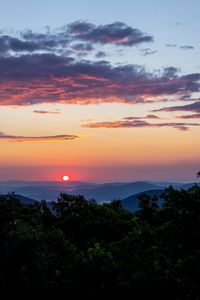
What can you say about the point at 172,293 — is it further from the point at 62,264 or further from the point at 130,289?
the point at 62,264

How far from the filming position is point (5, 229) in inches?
1228

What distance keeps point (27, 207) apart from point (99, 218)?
1461cm

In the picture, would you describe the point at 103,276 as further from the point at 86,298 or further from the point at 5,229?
the point at 5,229

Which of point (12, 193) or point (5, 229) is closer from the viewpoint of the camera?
point (5, 229)

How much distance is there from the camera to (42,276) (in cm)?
2931

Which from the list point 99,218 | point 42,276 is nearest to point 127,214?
point 99,218

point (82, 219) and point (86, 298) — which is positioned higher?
point (82, 219)

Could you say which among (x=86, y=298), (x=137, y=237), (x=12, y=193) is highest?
(x=12, y=193)

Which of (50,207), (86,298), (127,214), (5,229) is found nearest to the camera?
(86,298)

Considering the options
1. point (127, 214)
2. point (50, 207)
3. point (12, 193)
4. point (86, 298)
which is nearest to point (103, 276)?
point (86, 298)

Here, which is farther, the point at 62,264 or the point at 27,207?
the point at 27,207

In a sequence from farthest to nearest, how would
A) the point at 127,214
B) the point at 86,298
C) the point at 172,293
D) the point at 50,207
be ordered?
1. the point at 50,207
2. the point at 127,214
3. the point at 86,298
4. the point at 172,293

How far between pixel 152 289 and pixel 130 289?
A: 1.41 metres

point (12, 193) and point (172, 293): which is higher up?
point (12, 193)
